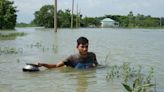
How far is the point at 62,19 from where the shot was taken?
320 feet

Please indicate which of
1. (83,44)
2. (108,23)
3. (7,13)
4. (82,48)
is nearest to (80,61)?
(82,48)

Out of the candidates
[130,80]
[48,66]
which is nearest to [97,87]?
[130,80]

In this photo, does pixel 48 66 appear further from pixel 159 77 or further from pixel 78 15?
pixel 78 15

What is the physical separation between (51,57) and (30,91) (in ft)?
27.4

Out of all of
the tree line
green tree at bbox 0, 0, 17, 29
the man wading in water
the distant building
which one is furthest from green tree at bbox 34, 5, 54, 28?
the man wading in water

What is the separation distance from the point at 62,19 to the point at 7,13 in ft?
134

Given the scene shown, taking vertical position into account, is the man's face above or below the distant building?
above

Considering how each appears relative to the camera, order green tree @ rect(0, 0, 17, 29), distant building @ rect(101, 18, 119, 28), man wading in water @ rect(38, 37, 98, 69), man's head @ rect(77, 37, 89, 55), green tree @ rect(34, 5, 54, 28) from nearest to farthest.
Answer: man's head @ rect(77, 37, 89, 55)
man wading in water @ rect(38, 37, 98, 69)
green tree @ rect(0, 0, 17, 29)
green tree @ rect(34, 5, 54, 28)
distant building @ rect(101, 18, 119, 28)

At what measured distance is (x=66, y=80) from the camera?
1014cm

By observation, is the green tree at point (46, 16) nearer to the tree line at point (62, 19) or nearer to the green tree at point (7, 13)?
the tree line at point (62, 19)

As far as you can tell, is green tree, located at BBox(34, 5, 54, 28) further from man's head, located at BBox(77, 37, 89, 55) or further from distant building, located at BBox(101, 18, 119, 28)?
man's head, located at BBox(77, 37, 89, 55)

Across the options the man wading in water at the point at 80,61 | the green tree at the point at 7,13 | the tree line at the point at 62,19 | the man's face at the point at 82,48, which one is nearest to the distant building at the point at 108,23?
the tree line at the point at 62,19

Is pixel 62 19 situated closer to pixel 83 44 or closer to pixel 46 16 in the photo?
pixel 46 16

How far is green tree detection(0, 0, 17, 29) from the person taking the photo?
55.9m
